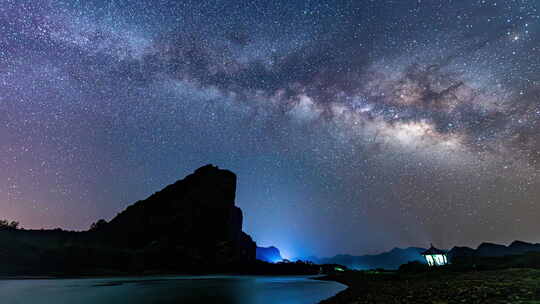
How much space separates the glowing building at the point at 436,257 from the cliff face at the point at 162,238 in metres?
87.7

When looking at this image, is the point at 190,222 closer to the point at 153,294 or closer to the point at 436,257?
the point at 436,257

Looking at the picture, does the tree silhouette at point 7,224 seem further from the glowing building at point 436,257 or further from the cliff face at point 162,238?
the glowing building at point 436,257

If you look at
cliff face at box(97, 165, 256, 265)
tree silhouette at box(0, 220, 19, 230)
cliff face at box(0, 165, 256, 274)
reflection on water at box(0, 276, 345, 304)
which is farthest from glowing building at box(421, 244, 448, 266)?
tree silhouette at box(0, 220, 19, 230)

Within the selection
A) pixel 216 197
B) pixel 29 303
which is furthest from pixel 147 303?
pixel 216 197

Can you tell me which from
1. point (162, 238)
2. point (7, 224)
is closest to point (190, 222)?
point (162, 238)

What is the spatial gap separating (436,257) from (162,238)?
109481 millimetres

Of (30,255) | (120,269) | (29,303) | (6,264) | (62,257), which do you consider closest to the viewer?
(29,303)

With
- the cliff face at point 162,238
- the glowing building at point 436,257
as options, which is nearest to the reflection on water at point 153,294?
the glowing building at point 436,257

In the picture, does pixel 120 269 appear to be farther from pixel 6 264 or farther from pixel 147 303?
pixel 147 303

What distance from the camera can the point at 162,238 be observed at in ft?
425

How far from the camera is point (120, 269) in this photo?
102438 millimetres

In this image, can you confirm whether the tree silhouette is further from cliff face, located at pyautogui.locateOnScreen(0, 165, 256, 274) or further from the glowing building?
the glowing building

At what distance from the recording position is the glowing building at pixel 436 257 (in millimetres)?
56809

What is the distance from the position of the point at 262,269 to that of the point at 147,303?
124371 mm
